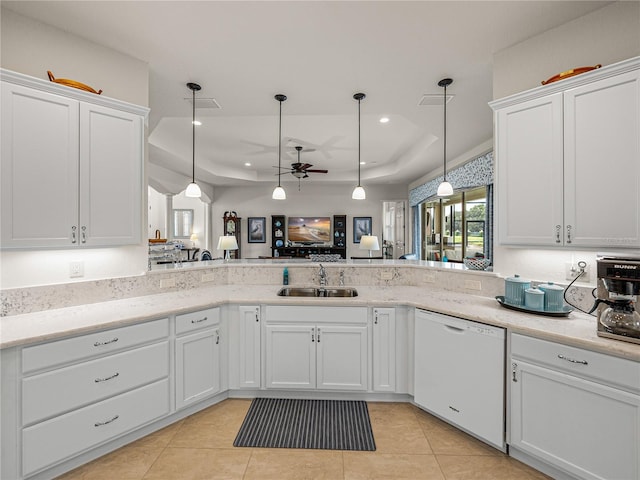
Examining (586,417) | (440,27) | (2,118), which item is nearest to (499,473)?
(586,417)

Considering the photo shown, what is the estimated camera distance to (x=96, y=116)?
6.68ft

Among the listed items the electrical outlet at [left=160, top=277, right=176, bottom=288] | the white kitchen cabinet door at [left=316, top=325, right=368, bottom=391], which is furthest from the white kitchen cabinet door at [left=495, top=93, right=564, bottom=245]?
the electrical outlet at [left=160, top=277, right=176, bottom=288]

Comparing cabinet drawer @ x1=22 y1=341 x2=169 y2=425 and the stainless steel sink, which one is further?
the stainless steel sink

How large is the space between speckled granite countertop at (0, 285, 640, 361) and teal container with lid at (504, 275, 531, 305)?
0.37 ft

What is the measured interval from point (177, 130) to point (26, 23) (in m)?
2.72

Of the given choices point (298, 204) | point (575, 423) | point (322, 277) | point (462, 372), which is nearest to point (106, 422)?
point (322, 277)

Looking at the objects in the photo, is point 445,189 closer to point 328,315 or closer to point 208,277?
point 328,315

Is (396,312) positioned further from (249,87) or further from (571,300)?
(249,87)

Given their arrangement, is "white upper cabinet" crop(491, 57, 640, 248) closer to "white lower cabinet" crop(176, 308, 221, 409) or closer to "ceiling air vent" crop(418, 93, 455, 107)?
"ceiling air vent" crop(418, 93, 455, 107)

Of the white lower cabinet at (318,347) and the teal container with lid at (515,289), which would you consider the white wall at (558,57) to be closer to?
the teal container with lid at (515,289)

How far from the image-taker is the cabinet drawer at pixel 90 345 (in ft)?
5.21

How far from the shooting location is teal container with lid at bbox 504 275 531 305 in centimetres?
211

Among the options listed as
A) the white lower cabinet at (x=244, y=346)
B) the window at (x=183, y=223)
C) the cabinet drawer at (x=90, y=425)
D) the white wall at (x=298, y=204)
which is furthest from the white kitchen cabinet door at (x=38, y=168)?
the window at (x=183, y=223)

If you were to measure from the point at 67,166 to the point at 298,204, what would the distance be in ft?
22.8
